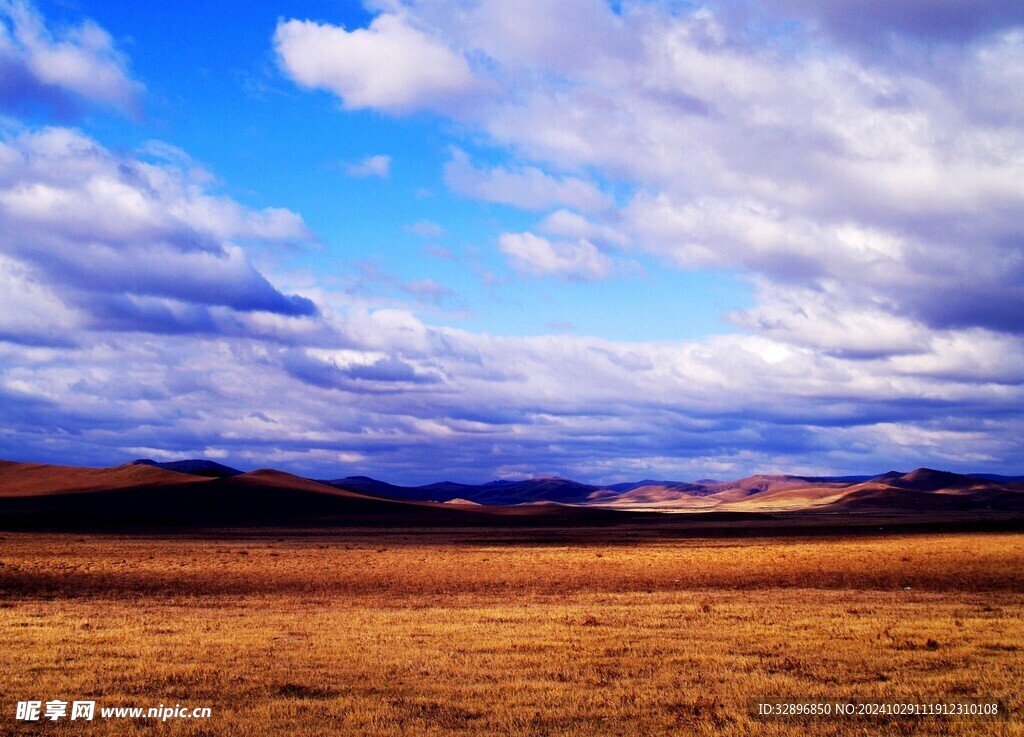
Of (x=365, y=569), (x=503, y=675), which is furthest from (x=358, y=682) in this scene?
(x=365, y=569)

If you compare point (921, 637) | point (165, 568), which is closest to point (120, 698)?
point (921, 637)

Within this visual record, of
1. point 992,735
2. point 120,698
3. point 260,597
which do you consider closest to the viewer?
point 992,735

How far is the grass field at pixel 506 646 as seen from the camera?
10.6 metres

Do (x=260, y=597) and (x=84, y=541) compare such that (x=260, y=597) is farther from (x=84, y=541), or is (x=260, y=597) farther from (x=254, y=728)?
(x=84, y=541)

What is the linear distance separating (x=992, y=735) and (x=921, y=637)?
712 cm

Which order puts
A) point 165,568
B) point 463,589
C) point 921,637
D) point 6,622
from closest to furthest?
point 921,637 < point 6,622 < point 463,589 < point 165,568

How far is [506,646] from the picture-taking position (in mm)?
15453

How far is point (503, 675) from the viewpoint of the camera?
511 inches

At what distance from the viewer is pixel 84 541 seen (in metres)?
53.6

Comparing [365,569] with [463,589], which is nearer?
[463,589]

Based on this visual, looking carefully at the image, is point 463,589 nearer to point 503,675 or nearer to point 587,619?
point 587,619

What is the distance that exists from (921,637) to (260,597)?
18.5 m

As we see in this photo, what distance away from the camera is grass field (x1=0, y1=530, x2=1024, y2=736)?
10562 mm

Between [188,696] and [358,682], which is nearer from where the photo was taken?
[188,696]
